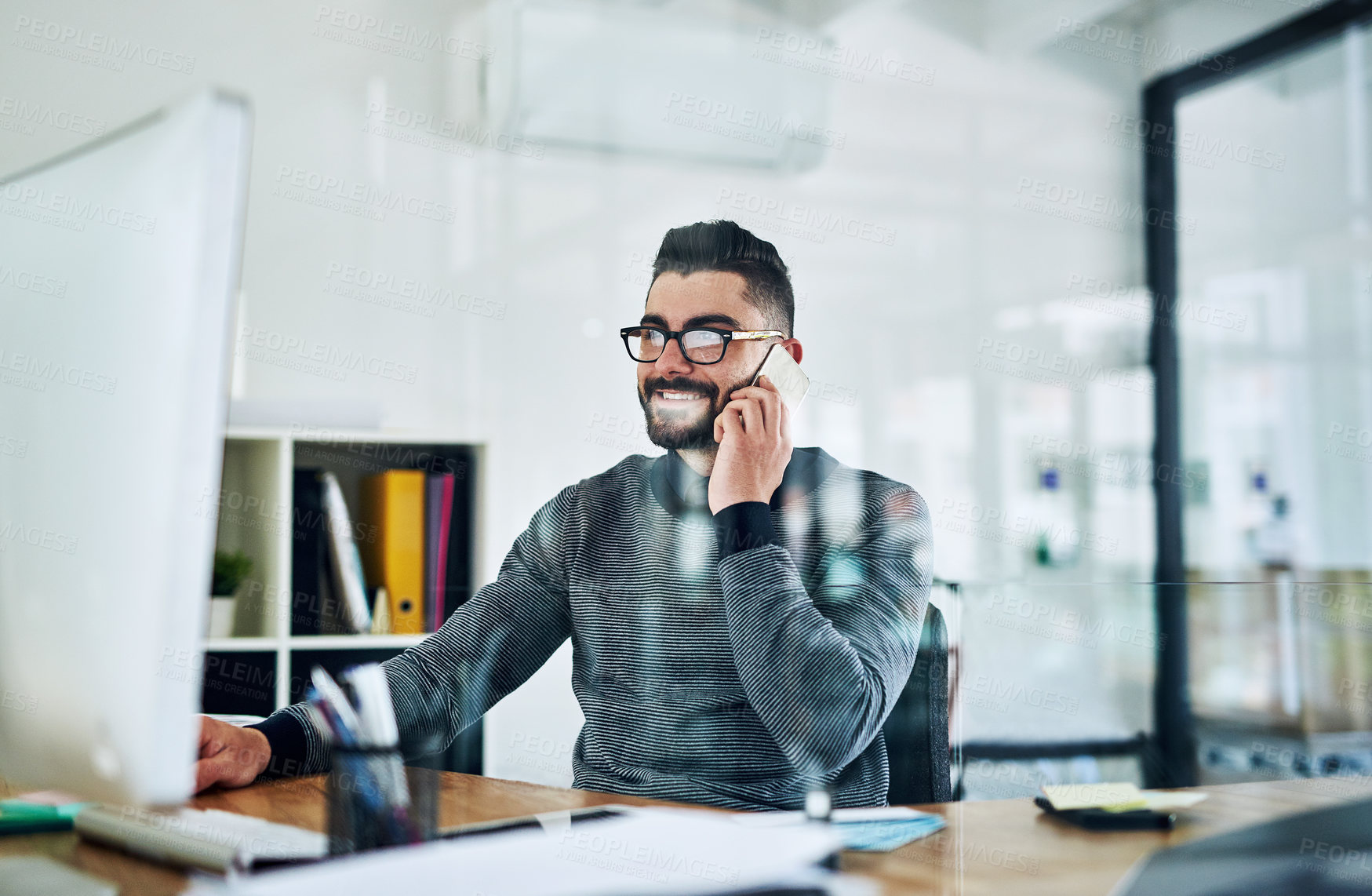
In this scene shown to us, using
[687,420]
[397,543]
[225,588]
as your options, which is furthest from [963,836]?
[225,588]

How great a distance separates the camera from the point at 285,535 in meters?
2.00

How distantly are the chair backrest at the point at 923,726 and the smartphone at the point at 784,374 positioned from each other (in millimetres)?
389

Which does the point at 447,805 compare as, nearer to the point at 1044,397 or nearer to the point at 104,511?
the point at 104,511

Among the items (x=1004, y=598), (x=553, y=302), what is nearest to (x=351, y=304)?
(x=553, y=302)

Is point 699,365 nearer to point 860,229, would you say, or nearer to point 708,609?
point 708,609

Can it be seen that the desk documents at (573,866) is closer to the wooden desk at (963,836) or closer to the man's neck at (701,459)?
the wooden desk at (963,836)

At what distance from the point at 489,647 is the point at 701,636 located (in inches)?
10.9

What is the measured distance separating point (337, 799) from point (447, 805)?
21 cm

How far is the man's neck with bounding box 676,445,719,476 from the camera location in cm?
144

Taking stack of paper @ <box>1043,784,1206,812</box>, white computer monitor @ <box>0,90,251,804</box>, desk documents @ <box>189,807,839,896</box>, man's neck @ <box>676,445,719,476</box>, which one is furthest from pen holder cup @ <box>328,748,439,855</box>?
man's neck @ <box>676,445,719,476</box>

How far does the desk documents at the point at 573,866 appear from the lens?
0.62 meters

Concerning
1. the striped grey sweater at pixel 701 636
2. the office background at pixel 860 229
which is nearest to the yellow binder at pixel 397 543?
the office background at pixel 860 229

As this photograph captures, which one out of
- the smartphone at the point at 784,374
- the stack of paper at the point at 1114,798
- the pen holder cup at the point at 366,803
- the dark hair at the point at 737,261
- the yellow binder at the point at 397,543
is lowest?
the stack of paper at the point at 1114,798

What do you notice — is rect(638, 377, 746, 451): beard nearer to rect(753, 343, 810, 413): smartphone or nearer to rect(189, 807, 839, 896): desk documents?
rect(753, 343, 810, 413): smartphone
